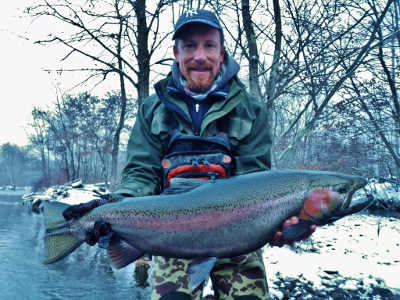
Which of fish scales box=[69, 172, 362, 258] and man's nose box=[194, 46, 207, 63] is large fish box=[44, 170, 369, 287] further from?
man's nose box=[194, 46, 207, 63]

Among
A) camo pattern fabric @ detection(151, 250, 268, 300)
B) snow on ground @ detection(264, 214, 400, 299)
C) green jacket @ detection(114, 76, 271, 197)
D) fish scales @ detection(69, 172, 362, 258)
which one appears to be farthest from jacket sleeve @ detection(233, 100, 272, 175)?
snow on ground @ detection(264, 214, 400, 299)

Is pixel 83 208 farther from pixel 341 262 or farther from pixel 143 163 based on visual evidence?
pixel 341 262

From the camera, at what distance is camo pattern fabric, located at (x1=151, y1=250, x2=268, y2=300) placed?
210 centimetres

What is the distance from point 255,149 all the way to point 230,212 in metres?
0.79

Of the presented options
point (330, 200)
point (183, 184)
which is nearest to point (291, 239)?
point (330, 200)

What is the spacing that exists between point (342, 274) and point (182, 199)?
5069mm

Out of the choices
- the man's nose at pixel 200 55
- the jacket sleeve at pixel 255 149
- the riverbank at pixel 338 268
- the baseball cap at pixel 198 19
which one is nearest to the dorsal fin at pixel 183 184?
the jacket sleeve at pixel 255 149

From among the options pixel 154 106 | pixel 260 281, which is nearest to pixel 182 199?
pixel 260 281

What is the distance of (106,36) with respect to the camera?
857 cm

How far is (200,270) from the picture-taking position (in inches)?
74.0

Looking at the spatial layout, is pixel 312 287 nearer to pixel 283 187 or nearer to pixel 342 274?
pixel 342 274

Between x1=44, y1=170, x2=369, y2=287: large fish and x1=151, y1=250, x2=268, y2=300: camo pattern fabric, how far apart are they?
0.29 metres

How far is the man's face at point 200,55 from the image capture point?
7.98 ft

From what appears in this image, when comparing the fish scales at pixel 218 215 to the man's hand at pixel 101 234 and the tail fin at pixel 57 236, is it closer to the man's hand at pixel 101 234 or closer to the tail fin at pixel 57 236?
the man's hand at pixel 101 234
